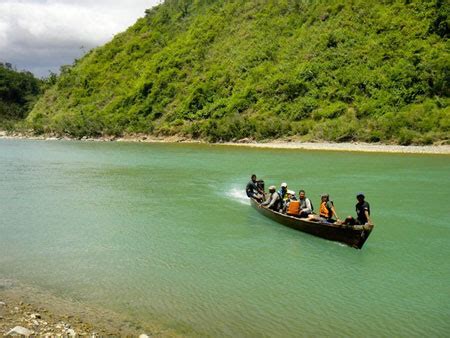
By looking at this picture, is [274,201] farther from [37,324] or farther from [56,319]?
[37,324]

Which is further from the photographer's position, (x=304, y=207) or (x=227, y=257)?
(x=304, y=207)

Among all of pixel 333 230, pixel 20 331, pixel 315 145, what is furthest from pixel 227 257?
pixel 315 145

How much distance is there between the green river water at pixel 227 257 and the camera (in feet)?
34.3

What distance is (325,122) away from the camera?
58594 mm

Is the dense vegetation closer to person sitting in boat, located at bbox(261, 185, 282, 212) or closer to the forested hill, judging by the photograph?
the forested hill

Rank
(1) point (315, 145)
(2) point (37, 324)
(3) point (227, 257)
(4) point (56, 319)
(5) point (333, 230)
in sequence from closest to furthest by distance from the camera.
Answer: (2) point (37, 324) → (4) point (56, 319) → (3) point (227, 257) → (5) point (333, 230) → (1) point (315, 145)

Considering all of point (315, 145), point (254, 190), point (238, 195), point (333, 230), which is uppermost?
point (315, 145)

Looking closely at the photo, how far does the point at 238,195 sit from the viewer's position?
85.6 feet

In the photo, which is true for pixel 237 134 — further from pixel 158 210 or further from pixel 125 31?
pixel 125 31

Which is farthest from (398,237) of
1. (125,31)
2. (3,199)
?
(125,31)

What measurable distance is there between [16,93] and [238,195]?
4806 inches

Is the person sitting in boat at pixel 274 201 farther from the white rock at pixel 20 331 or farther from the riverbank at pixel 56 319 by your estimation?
the white rock at pixel 20 331

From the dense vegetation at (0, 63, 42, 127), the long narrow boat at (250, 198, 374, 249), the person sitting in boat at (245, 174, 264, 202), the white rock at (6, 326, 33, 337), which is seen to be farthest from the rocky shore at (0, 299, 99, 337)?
the dense vegetation at (0, 63, 42, 127)

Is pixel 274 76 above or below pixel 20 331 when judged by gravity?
above
